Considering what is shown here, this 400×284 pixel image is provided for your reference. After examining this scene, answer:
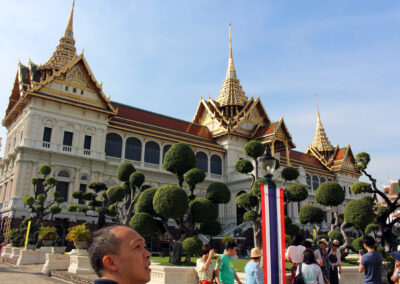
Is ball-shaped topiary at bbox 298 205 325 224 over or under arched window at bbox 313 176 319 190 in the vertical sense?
under

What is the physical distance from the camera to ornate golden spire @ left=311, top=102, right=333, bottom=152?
5647 centimetres

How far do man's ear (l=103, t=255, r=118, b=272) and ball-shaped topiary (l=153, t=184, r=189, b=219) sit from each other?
11.9m

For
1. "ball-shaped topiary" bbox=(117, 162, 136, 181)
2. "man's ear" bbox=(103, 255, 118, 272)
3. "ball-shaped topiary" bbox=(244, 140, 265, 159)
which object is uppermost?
"ball-shaped topiary" bbox=(244, 140, 265, 159)

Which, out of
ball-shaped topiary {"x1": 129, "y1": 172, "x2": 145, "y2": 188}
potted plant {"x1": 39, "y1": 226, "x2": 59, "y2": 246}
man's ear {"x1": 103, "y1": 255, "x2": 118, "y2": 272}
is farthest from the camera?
potted plant {"x1": 39, "y1": 226, "x2": 59, "y2": 246}

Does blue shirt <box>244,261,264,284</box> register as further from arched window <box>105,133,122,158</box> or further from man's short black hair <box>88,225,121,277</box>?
arched window <box>105,133,122,158</box>

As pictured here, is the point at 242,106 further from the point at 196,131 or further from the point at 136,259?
the point at 136,259

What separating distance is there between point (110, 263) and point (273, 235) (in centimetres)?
360

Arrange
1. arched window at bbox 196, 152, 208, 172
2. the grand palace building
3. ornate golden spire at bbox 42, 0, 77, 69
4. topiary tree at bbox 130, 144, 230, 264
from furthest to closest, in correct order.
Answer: arched window at bbox 196, 152, 208, 172 < ornate golden spire at bbox 42, 0, 77, 69 < the grand palace building < topiary tree at bbox 130, 144, 230, 264

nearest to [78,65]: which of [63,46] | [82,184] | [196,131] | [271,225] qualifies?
[63,46]

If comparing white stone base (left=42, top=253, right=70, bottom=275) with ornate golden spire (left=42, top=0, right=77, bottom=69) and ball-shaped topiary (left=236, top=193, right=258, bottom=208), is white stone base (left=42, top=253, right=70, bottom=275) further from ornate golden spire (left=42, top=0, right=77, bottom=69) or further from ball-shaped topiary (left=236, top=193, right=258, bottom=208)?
ornate golden spire (left=42, top=0, right=77, bottom=69)

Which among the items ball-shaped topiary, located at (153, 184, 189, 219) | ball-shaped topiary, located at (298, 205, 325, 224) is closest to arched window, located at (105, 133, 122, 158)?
ball-shaped topiary, located at (153, 184, 189, 219)

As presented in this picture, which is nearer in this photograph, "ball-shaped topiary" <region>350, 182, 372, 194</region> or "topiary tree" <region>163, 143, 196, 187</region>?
"topiary tree" <region>163, 143, 196, 187</region>

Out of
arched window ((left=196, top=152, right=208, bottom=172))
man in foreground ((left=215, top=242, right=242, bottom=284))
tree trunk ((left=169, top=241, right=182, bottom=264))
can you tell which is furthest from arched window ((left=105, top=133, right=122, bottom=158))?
man in foreground ((left=215, top=242, right=242, bottom=284))

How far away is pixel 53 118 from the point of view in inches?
1077
